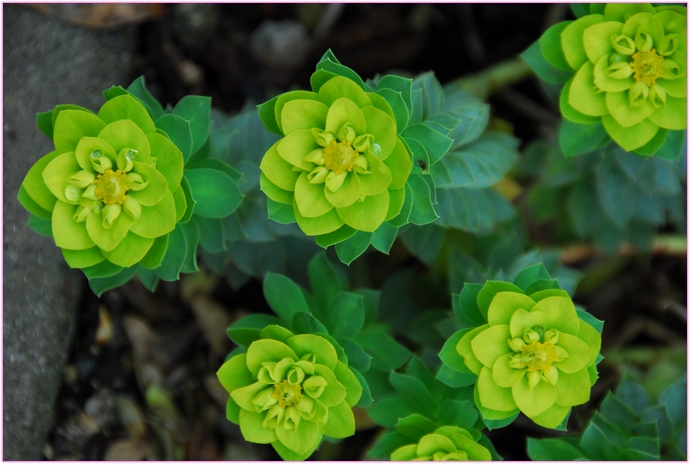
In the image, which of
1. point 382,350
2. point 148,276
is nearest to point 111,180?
point 148,276

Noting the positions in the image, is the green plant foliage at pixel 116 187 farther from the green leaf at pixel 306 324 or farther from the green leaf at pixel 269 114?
the green leaf at pixel 306 324

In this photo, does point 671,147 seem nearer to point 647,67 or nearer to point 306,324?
point 647,67

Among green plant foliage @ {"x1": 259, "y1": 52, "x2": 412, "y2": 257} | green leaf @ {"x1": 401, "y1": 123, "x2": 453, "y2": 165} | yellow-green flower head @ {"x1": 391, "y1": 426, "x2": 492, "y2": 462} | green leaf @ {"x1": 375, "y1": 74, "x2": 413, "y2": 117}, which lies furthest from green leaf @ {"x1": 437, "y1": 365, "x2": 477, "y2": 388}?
green leaf @ {"x1": 375, "y1": 74, "x2": 413, "y2": 117}

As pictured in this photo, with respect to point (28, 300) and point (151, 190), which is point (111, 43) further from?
point (151, 190)

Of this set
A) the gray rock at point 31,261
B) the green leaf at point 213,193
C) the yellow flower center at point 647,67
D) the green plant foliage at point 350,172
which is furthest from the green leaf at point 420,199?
the gray rock at point 31,261

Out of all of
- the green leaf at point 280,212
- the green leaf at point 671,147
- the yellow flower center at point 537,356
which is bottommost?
the yellow flower center at point 537,356

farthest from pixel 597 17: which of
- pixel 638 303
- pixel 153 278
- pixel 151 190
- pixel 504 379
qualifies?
pixel 638 303
